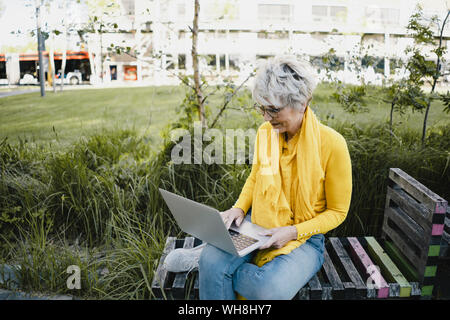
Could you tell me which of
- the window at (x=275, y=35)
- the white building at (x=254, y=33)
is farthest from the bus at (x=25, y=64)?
the window at (x=275, y=35)

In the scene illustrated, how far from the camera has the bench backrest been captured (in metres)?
1.70

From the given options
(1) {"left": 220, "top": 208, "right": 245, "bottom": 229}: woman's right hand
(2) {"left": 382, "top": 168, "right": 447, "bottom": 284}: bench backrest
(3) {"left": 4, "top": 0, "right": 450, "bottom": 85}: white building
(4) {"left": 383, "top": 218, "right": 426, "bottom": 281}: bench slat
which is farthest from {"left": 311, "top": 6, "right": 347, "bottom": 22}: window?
(1) {"left": 220, "top": 208, "right": 245, "bottom": 229}: woman's right hand

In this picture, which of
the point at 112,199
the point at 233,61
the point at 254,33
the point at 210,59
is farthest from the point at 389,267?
the point at 254,33

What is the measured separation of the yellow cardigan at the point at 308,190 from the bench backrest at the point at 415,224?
0.37 metres

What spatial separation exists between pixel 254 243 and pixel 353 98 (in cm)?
227

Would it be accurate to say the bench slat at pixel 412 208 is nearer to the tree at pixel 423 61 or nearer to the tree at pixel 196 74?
the tree at pixel 423 61

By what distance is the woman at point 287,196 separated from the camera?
1610 mm

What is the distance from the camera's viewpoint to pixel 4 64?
159 inches

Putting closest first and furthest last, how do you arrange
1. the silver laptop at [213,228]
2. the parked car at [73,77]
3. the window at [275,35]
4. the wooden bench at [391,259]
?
1. the silver laptop at [213,228]
2. the wooden bench at [391,259]
3. the window at [275,35]
4. the parked car at [73,77]

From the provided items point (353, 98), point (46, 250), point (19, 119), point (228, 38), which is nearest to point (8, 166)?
point (19, 119)

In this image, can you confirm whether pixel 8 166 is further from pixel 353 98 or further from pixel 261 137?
pixel 353 98

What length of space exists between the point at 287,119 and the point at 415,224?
2.98ft

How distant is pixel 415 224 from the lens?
1.96 metres

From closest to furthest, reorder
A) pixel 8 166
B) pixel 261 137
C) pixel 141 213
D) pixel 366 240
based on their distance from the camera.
Answer: pixel 261 137, pixel 366 240, pixel 141 213, pixel 8 166
